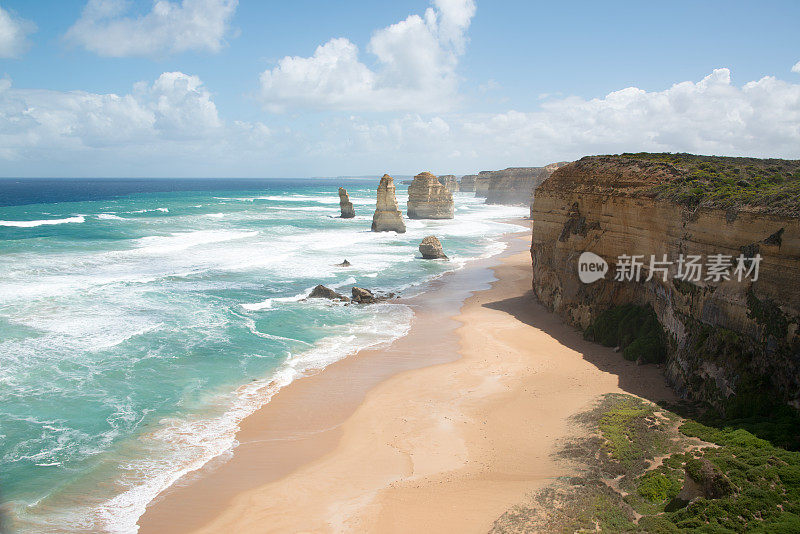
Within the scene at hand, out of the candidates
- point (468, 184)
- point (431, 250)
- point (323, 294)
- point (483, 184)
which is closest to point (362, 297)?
point (323, 294)

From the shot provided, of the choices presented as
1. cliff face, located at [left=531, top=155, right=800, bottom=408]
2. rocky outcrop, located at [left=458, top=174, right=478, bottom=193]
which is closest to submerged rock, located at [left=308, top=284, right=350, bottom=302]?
cliff face, located at [left=531, top=155, right=800, bottom=408]

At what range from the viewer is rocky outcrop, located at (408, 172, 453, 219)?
7244 centimetres

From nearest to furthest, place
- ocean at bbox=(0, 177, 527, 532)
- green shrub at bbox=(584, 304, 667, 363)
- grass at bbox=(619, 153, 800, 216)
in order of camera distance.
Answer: ocean at bbox=(0, 177, 527, 532) → grass at bbox=(619, 153, 800, 216) → green shrub at bbox=(584, 304, 667, 363)

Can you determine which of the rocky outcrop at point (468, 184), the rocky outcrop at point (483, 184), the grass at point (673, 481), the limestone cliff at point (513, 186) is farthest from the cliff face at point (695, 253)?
the rocky outcrop at point (468, 184)

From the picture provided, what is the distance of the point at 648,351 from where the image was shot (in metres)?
17.5

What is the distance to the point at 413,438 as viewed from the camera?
46.1 ft

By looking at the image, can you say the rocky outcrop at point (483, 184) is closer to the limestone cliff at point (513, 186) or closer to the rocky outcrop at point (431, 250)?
the limestone cliff at point (513, 186)

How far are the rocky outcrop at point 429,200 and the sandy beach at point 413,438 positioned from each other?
168 ft

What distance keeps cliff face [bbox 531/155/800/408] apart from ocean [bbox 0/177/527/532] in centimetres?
881

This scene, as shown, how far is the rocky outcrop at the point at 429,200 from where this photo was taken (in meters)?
72.4

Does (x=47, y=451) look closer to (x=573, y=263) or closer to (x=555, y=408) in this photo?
(x=555, y=408)

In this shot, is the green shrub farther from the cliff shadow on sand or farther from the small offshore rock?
the small offshore rock

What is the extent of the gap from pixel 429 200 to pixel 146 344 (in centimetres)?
5554

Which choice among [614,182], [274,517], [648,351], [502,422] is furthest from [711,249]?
[274,517]
